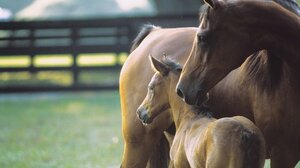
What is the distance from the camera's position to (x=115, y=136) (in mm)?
Answer: 12633

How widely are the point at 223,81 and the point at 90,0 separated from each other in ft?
55.4

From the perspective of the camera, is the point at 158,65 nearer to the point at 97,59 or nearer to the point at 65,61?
the point at 65,61

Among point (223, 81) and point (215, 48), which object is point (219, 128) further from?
point (223, 81)

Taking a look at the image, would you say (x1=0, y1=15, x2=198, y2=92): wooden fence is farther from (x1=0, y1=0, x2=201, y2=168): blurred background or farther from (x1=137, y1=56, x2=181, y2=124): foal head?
(x1=137, y1=56, x2=181, y2=124): foal head

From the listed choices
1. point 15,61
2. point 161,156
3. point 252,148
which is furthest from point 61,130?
point 252,148

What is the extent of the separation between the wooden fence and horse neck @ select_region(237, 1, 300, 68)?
42.1ft

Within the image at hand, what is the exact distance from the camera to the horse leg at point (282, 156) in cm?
536

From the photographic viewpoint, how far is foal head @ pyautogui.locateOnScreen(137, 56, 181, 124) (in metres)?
6.09

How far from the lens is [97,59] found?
21.4 metres

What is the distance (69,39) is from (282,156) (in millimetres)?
13804

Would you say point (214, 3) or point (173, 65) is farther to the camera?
point (173, 65)

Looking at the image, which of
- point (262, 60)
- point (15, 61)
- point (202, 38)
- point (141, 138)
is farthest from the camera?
point (15, 61)

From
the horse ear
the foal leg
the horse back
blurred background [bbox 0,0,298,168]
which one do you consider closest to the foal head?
the foal leg

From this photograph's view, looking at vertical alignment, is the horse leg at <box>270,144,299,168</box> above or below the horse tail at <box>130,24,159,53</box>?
below
